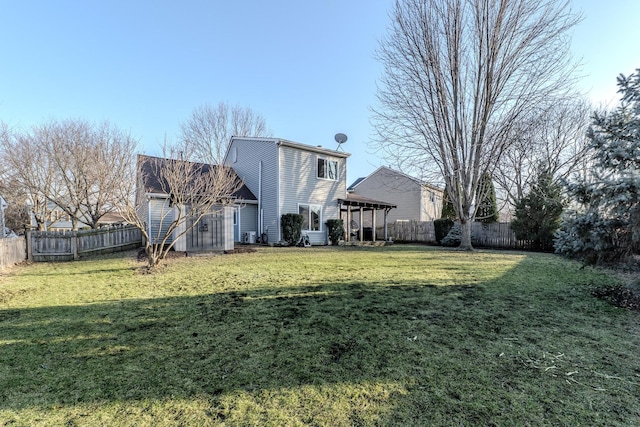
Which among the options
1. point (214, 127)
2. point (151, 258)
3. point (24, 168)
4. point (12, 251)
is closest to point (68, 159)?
point (24, 168)

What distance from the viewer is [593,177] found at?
500 cm

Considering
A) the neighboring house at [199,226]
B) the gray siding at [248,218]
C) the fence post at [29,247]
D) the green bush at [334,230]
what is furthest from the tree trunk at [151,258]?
the green bush at [334,230]

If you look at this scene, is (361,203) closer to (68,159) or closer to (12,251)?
(12,251)

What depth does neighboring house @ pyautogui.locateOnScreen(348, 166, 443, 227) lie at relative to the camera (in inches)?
966

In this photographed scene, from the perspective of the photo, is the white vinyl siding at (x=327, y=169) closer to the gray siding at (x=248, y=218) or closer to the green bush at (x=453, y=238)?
the gray siding at (x=248, y=218)

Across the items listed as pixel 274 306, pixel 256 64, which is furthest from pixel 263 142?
pixel 274 306

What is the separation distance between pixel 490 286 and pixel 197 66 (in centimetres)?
1600

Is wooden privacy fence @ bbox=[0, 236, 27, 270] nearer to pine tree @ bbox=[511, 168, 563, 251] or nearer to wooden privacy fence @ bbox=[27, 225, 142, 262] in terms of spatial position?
wooden privacy fence @ bbox=[27, 225, 142, 262]

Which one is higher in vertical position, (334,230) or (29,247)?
(334,230)

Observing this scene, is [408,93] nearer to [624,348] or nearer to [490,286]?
[490,286]

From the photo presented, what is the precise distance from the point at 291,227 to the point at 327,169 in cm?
445

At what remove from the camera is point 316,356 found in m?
3.05

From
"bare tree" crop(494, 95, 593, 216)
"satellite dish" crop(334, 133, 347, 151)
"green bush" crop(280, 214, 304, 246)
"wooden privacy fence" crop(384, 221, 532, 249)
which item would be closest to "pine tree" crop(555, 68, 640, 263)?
"green bush" crop(280, 214, 304, 246)

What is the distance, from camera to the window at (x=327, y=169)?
17.2 metres
